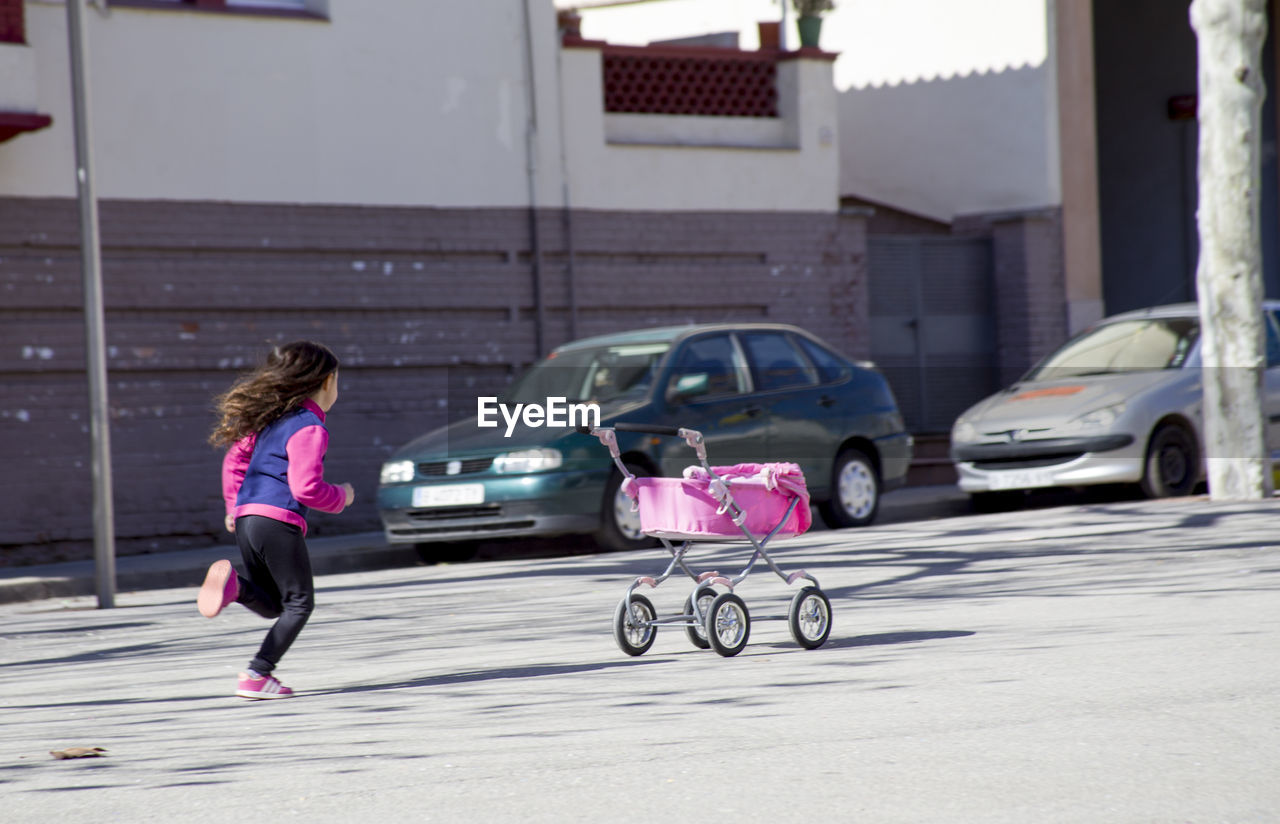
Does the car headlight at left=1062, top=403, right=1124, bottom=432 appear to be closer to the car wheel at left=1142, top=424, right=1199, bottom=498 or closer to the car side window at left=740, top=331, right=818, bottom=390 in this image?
the car wheel at left=1142, top=424, right=1199, bottom=498

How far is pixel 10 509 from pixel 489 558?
390 centimetres

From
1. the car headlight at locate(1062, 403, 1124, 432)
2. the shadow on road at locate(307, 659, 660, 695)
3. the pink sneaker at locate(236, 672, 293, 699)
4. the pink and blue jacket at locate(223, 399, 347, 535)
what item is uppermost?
the pink and blue jacket at locate(223, 399, 347, 535)

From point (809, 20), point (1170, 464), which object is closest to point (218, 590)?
point (1170, 464)

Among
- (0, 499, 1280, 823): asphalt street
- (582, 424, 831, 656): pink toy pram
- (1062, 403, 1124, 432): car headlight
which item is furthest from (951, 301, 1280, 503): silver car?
(582, 424, 831, 656): pink toy pram

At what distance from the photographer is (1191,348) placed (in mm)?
15016

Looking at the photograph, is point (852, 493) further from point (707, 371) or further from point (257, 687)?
point (257, 687)

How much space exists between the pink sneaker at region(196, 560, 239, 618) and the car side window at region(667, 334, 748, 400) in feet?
21.0

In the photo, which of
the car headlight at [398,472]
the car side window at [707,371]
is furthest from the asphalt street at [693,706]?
the car side window at [707,371]

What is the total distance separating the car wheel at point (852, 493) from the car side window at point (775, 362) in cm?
75

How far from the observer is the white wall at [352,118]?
15000 mm

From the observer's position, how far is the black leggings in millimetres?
6941

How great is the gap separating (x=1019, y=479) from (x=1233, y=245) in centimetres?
249

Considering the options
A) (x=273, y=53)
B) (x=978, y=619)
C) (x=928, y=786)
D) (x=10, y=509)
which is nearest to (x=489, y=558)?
Result: (x=10, y=509)

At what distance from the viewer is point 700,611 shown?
7730 millimetres
